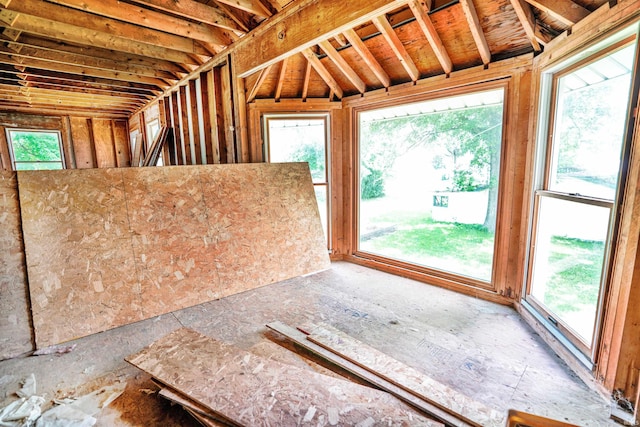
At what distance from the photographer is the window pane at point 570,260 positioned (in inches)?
78.2

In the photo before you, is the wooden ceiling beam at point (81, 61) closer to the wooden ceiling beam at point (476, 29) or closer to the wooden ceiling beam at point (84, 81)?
the wooden ceiling beam at point (84, 81)

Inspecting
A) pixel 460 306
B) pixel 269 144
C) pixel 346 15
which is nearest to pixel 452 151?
pixel 460 306

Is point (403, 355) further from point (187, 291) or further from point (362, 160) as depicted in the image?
point (362, 160)

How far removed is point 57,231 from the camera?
244cm

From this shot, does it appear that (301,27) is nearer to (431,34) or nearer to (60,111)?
(431,34)

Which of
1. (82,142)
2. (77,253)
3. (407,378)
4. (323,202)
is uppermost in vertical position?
(82,142)

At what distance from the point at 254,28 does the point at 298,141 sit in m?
1.49

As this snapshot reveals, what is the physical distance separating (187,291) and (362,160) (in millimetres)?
Result: 2847

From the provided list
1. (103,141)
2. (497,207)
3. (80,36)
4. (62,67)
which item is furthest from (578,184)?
(103,141)

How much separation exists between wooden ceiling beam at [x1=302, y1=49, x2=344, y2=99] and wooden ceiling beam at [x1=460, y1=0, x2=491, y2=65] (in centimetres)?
172

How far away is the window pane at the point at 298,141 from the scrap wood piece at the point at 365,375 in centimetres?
246

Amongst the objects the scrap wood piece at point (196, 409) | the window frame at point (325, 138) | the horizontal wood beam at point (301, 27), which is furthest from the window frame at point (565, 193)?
the window frame at point (325, 138)

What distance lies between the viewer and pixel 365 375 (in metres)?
1.81

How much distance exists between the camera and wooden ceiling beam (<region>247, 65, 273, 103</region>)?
11.8ft
